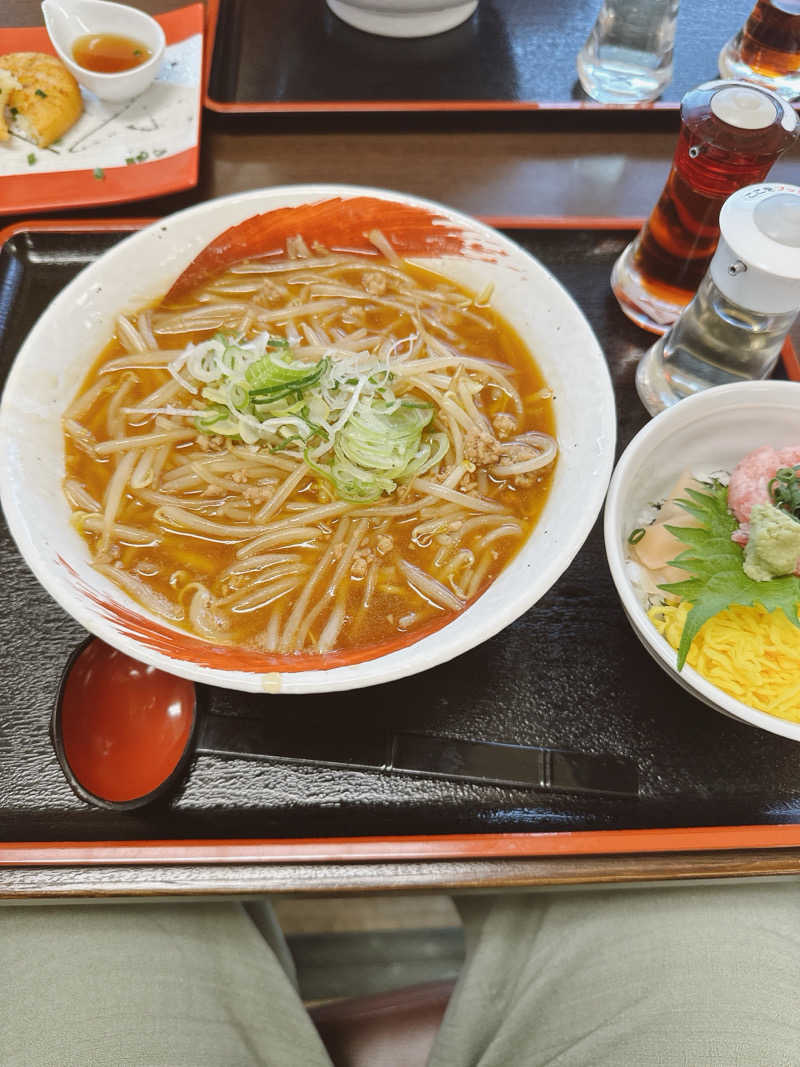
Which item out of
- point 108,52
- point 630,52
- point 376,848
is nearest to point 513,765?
point 376,848

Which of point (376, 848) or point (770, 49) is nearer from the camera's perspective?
point (376, 848)

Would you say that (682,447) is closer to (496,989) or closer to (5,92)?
(496,989)

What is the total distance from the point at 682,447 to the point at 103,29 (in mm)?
2585

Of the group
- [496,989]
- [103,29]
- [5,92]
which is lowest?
[496,989]

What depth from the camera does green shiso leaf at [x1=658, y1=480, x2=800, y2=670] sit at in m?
1.38

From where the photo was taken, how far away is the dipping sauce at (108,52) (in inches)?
103

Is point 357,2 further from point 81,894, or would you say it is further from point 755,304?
point 81,894

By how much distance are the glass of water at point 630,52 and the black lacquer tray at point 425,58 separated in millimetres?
71

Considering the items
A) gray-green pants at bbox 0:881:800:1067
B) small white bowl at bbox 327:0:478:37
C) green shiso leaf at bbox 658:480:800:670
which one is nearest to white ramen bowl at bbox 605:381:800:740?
green shiso leaf at bbox 658:480:800:670

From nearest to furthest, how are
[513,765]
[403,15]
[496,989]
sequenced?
[513,765], [496,989], [403,15]

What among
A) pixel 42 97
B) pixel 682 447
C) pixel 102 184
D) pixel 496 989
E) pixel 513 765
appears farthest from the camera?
pixel 42 97

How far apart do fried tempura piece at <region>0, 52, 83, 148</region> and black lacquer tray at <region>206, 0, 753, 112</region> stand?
0.48 m

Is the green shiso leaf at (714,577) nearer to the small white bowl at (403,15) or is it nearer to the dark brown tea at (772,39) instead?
the dark brown tea at (772,39)

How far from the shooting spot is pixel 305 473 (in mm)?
1627
